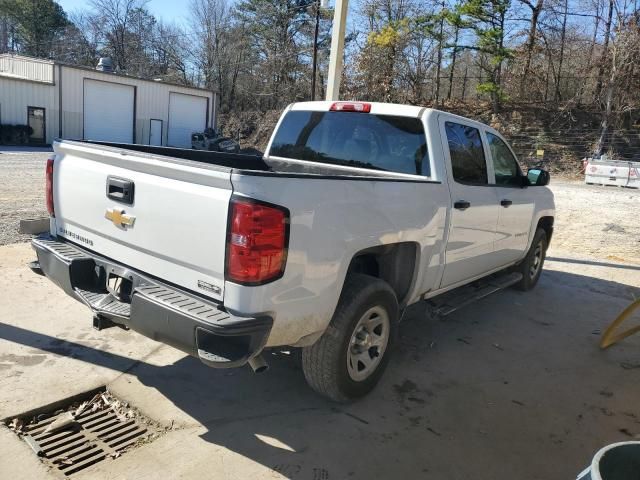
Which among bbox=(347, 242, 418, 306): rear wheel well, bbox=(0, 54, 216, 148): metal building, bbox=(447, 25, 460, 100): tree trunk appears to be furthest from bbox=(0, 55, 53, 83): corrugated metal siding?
bbox=(347, 242, 418, 306): rear wheel well

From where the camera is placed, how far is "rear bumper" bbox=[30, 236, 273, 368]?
2682 millimetres

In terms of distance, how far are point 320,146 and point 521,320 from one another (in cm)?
290

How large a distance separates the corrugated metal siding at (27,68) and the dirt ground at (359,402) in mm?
27064

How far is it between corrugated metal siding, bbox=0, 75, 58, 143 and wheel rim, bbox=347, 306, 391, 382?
93.8 ft

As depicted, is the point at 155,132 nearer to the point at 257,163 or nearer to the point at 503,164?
the point at 257,163

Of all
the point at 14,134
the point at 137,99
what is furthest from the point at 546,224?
the point at 137,99

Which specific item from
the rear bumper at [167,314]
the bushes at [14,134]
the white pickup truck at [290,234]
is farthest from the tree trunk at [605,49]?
the rear bumper at [167,314]

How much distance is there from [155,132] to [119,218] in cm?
3128

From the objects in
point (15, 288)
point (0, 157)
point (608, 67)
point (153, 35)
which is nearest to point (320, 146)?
point (15, 288)

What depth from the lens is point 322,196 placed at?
116 inches

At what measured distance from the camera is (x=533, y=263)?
674 centimetres

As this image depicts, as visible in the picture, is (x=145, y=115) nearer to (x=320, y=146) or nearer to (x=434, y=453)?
(x=320, y=146)

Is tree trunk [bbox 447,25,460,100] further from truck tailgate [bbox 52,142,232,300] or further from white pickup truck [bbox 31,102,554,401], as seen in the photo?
truck tailgate [bbox 52,142,232,300]

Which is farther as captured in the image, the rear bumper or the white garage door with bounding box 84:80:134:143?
the white garage door with bounding box 84:80:134:143
